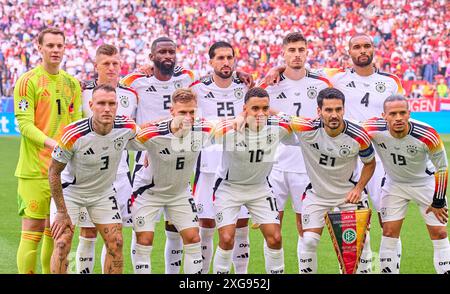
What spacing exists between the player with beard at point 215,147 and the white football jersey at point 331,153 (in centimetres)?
91

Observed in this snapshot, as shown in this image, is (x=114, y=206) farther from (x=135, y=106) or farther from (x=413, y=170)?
(x=413, y=170)

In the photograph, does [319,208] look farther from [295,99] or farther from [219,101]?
[219,101]

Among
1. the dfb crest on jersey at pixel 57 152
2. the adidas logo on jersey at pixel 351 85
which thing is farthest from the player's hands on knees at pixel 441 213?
the dfb crest on jersey at pixel 57 152

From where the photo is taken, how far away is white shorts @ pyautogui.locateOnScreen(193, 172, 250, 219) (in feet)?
25.7

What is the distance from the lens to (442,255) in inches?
283

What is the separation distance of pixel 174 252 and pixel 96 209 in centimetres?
111

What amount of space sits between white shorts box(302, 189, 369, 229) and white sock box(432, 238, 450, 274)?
0.74 m

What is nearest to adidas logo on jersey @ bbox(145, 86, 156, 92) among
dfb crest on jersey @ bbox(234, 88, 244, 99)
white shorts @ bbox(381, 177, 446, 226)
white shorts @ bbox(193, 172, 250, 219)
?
dfb crest on jersey @ bbox(234, 88, 244, 99)

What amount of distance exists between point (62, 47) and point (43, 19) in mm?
23010

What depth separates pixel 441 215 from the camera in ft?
23.2

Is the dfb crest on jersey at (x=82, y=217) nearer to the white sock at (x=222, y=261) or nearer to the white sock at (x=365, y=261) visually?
the white sock at (x=222, y=261)

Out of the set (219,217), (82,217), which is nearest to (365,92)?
(219,217)

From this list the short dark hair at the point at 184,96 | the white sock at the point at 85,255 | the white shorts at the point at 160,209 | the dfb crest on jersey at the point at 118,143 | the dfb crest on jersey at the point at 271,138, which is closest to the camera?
the dfb crest on jersey at the point at 118,143

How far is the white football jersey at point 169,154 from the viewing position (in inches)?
277
